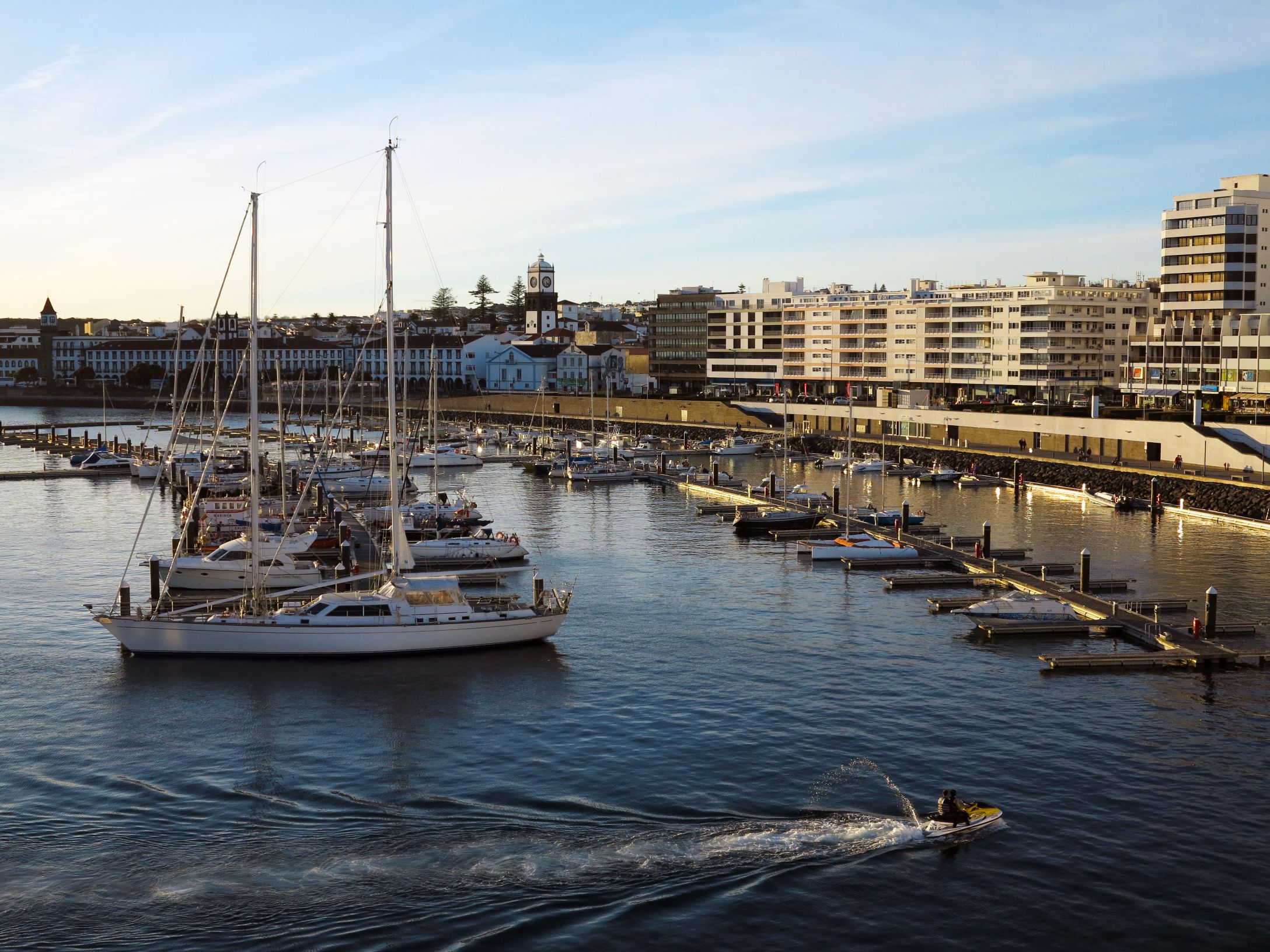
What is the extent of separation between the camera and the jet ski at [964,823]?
985 inches

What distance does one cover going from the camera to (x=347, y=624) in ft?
125

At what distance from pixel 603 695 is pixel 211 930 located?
15.2 m

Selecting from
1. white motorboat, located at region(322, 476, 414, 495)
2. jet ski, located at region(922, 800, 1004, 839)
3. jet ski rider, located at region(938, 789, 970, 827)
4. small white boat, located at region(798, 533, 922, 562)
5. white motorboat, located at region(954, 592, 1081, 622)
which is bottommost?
jet ski, located at region(922, 800, 1004, 839)

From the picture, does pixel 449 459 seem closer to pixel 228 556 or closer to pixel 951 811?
pixel 228 556

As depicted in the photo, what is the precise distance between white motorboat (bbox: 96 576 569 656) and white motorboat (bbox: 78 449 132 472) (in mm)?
67420

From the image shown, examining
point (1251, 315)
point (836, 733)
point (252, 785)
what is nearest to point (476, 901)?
point (252, 785)

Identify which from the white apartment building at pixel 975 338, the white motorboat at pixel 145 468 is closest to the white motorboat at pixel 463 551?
the white motorboat at pixel 145 468

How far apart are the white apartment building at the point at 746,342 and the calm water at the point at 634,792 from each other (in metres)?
128

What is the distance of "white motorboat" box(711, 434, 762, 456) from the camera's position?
4660 inches

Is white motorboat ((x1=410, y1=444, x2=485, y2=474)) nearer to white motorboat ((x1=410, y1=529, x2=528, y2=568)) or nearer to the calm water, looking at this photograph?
white motorboat ((x1=410, y1=529, x2=528, y2=568))

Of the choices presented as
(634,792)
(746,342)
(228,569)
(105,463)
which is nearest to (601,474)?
(105,463)

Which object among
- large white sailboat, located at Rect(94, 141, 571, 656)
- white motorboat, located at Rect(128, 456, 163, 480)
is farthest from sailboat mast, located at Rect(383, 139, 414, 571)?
white motorboat, located at Rect(128, 456, 163, 480)

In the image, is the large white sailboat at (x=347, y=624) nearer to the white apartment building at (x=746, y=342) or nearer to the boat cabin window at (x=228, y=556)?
the boat cabin window at (x=228, y=556)

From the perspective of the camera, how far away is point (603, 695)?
34.9m
